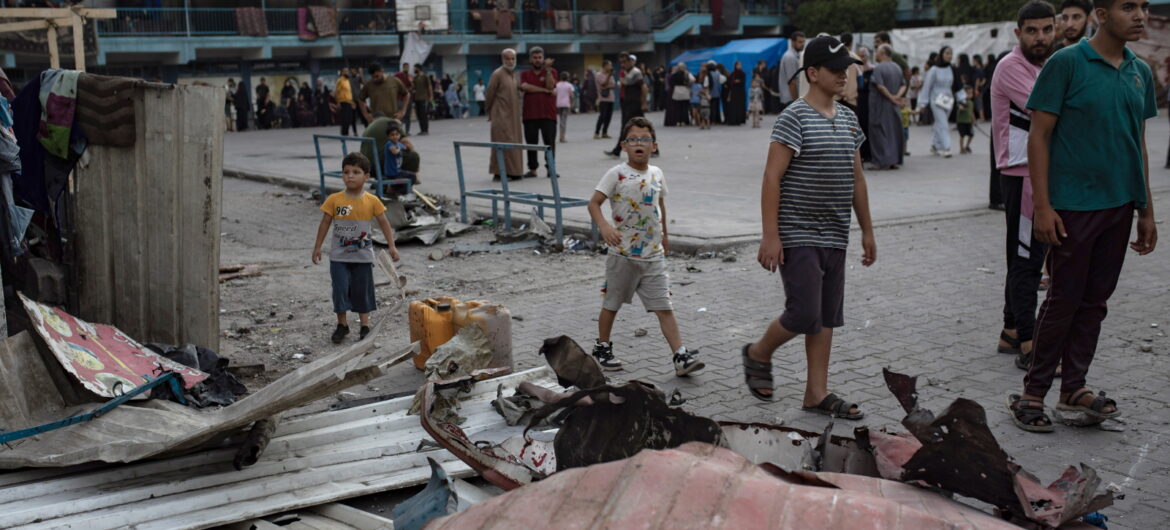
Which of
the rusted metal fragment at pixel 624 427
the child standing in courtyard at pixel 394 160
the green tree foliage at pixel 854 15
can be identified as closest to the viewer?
the rusted metal fragment at pixel 624 427

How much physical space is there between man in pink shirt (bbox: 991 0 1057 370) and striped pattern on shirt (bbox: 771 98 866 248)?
1.39 meters

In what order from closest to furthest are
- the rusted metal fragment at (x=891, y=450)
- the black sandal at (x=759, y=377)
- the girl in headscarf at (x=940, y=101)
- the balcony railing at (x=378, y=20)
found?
the rusted metal fragment at (x=891, y=450) → the black sandal at (x=759, y=377) → the girl in headscarf at (x=940, y=101) → the balcony railing at (x=378, y=20)

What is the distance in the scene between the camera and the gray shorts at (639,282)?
18.6 ft

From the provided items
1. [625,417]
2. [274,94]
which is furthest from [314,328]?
[274,94]

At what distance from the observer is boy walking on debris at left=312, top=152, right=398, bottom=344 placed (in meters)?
6.55

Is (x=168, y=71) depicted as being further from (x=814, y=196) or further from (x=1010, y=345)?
(x=814, y=196)

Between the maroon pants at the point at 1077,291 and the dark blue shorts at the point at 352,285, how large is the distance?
152 inches

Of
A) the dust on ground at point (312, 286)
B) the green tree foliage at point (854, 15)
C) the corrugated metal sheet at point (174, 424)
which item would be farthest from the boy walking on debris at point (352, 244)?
the green tree foliage at point (854, 15)

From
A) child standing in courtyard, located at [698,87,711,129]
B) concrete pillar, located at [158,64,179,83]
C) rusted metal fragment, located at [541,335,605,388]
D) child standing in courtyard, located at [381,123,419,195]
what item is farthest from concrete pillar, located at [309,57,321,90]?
rusted metal fragment, located at [541,335,605,388]

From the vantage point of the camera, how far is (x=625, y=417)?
334cm

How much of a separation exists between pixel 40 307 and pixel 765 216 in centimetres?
344

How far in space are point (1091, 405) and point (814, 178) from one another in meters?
1.55

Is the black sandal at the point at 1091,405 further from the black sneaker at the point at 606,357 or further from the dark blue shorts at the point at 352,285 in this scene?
the dark blue shorts at the point at 352,285

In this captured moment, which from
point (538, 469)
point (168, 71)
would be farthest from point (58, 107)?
point (168, 71)
